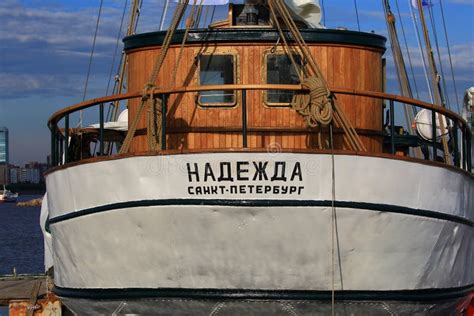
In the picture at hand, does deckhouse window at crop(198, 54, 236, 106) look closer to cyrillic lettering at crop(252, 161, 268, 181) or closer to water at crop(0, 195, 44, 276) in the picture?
cyrillic lettering at crop(252, 161, 268, 181)

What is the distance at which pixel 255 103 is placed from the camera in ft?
40.6

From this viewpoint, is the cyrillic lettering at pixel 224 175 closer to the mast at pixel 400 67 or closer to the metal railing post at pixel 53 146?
the metal railing post at pixel 53 146

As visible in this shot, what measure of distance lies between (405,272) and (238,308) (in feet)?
6.09

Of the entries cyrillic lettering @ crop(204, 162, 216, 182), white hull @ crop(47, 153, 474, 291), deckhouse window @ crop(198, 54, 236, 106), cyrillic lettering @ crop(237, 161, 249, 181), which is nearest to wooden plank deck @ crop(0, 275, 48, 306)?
white hull @ crop(47, 153, 474, 291)

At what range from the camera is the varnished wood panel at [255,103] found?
12.2 meters

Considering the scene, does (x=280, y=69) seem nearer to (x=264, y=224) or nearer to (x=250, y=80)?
(x=250, y=80)

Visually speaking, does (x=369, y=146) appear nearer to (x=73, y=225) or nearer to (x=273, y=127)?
(x=273, y=127)

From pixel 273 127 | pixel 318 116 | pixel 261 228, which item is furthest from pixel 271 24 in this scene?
pixel 261 228

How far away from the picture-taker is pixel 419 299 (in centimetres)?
1141

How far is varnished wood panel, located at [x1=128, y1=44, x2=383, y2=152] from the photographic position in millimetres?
12234

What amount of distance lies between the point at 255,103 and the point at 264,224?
210 centimetres

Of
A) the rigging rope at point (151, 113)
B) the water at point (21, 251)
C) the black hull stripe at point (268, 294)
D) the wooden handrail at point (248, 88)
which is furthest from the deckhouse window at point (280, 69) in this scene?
the water at point (21, 251)

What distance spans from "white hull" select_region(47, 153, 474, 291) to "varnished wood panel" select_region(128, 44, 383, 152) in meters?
1.26

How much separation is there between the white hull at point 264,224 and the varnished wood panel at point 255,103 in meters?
1.26
